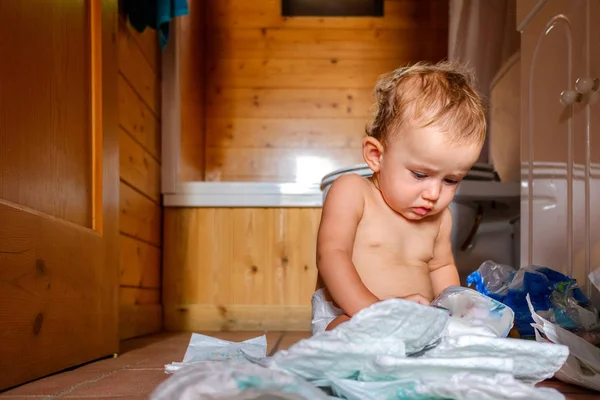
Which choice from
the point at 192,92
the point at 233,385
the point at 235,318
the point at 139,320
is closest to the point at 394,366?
the point at 233,385

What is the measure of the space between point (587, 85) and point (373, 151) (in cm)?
39

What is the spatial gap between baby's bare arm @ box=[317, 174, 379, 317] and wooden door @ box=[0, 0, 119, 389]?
1.45ft

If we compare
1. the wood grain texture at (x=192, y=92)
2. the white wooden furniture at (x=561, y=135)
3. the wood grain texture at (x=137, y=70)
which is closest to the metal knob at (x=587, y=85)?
the white wooden furniture at (x=561, y=135)

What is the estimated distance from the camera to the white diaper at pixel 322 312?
106 centimetres

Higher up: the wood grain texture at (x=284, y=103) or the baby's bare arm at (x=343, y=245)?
the wood grain texture at (x=284, y=103)

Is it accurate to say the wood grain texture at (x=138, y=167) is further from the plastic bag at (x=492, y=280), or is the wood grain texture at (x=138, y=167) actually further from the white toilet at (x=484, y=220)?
Result: the plastic bag at (x=492, y=280)

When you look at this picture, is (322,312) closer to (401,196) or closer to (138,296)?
(401,196)

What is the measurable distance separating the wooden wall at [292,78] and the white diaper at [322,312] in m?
2.02

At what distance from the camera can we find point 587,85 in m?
1.09

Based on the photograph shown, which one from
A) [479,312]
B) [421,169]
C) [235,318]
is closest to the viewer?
[479,312]

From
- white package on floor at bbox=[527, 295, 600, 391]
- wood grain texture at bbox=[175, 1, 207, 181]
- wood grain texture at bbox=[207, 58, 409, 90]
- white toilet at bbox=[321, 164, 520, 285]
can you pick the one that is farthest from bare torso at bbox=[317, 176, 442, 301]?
wood grain texture at bbox=[207, 58, 409, 90]

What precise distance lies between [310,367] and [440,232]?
1.84ft

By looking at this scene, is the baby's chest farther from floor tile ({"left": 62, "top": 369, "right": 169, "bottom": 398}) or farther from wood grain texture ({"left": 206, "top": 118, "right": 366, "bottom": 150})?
wood grain texture ({"left": 206, "top": 118, "right": 366, "bottom": 150})

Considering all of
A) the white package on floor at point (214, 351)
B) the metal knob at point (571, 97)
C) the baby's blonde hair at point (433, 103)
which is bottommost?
the white package on floor at point (214, 351)
